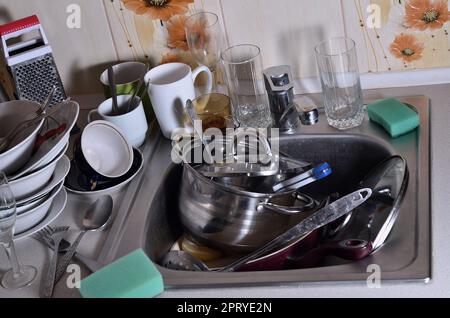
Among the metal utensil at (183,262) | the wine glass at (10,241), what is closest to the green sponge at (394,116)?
the metal utensil at (183,262)

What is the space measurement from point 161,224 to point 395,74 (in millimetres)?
530

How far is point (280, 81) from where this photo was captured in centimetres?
122

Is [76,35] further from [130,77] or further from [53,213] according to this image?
[53,213]

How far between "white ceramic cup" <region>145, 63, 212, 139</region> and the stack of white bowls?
163mm

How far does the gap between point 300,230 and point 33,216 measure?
0.44 m

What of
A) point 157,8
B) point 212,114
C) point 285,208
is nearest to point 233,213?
point 285,208

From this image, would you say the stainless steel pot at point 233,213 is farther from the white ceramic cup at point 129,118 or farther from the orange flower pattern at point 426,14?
the orange flower pattern at point 426,14

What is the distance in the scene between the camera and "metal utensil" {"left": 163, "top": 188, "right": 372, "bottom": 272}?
1.04 meters

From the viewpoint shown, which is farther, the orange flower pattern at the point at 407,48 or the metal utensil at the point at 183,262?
the orange flower pattern at the point at 407,48

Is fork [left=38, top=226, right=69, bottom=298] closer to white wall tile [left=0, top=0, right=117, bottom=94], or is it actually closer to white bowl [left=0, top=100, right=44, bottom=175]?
white bowl [left=0, top=100, right=44, bottom=175]

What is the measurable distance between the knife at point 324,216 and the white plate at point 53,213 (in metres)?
0.33

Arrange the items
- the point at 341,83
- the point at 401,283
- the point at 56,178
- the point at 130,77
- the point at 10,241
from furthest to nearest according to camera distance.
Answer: the point at 130,77 → the point at 341,83 → the point at 56,178 → the point at 10,241 → the point at 401,283

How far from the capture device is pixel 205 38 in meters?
1.26

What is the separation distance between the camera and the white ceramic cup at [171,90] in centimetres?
122
